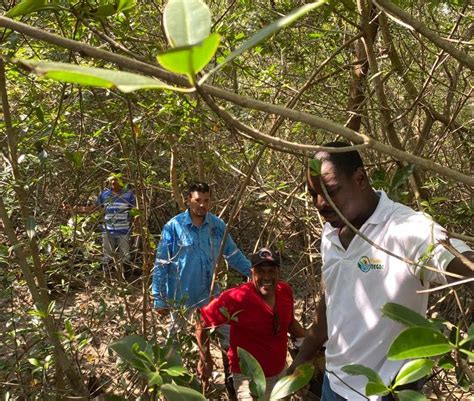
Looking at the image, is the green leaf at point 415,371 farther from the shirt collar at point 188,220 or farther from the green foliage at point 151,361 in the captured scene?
the shirt collar at point 188,220

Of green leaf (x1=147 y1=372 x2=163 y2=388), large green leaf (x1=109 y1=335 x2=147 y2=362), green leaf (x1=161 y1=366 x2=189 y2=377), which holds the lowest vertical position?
green leaf (x1=161 y1=366 x2=189 y2=377)

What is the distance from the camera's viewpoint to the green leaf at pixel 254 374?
135 centimetres

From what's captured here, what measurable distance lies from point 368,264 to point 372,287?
8cm

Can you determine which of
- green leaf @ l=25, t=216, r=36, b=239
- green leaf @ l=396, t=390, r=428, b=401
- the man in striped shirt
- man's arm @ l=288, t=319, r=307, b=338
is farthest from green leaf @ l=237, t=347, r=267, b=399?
man's arm @ l=288, t=319, r=307, b=338

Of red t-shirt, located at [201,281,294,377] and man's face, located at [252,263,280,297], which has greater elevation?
man's face, located at [252,263,280,297]

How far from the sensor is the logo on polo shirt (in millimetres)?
1979

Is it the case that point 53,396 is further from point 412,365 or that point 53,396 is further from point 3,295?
point 412,365

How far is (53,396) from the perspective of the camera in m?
2.55

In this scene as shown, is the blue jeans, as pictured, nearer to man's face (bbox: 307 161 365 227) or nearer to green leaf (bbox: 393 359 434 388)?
man's face (bbox: 307 161 365 227)

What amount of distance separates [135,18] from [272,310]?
1.88m

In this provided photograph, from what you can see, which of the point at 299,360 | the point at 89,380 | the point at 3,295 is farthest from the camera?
the point at 89,380

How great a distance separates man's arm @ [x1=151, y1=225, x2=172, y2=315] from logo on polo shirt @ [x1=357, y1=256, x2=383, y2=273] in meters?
1.52

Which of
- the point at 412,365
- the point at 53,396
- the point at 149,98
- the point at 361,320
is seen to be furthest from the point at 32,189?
the point at 412,365

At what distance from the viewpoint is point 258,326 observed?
11.1 feet
